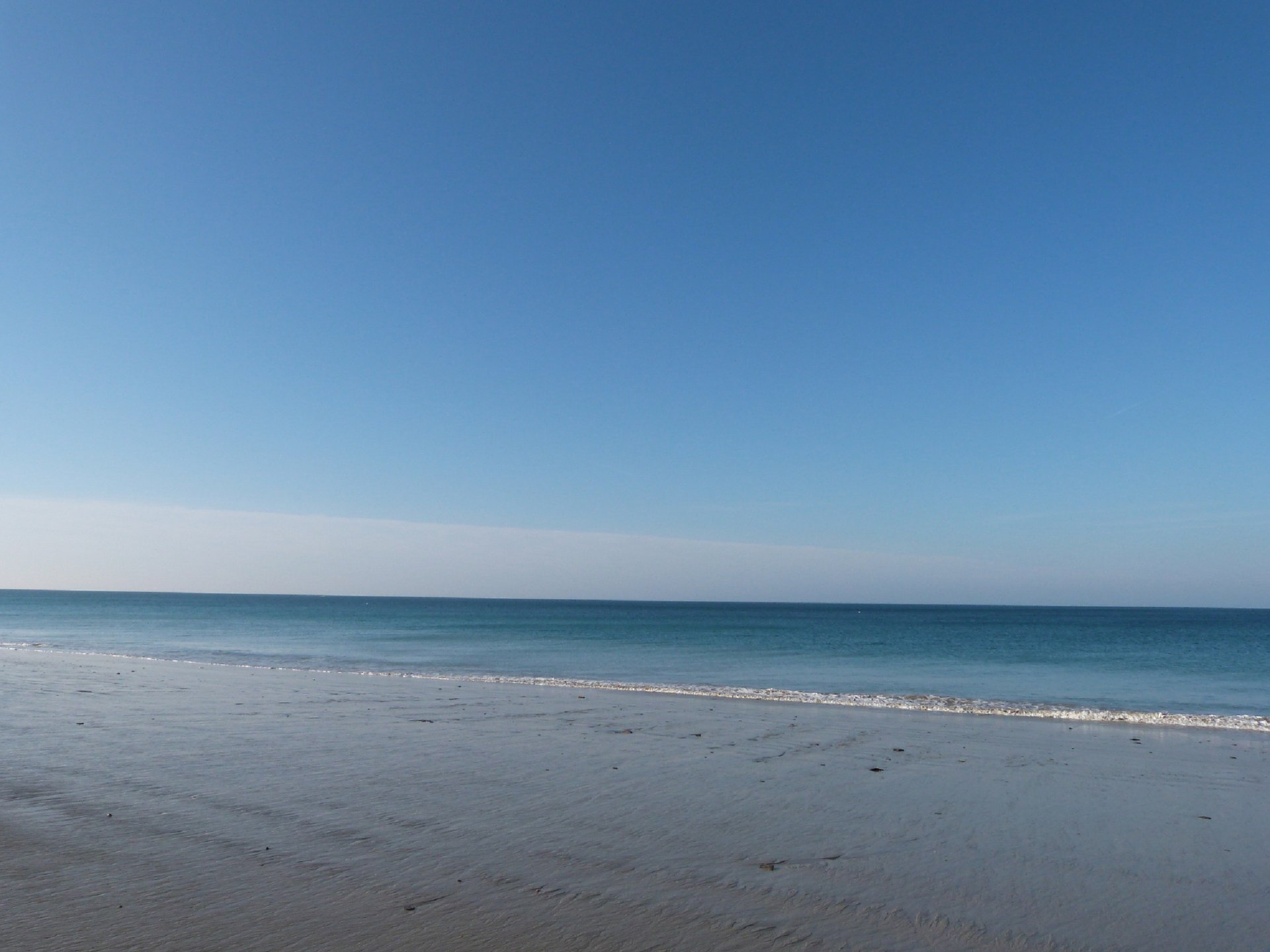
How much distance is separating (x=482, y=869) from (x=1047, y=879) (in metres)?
5.69

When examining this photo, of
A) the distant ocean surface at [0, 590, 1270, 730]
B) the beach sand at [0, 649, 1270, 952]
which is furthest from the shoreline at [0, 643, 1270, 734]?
the beach sand at [0, 649, 1270, 952]

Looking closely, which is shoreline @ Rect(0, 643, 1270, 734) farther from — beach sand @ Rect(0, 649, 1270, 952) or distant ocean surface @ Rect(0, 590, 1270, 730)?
beach sand @ Rect(0, 649, 1270, 952)

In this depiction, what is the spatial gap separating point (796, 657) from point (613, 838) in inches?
1570

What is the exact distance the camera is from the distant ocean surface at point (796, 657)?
27062 millimetres

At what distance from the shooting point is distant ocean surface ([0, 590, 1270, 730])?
88.8 ft

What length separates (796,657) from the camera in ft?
156

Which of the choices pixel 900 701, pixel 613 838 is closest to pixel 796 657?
pixel 900 701

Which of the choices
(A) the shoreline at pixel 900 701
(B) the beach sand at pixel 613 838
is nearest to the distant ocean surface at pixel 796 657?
(A) the shoreline at pixel 900 701

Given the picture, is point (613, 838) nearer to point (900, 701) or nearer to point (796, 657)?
point (900, 701)

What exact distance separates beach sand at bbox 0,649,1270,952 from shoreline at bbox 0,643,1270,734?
3.90m

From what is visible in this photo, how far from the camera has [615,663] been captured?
1607 inches

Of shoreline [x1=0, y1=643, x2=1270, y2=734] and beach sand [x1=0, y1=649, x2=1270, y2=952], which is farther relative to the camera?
shoreline [x1=0, y1=643, x2=1270, y2=734]

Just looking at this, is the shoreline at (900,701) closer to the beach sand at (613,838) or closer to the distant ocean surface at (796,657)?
the distant ocean surface at (796,657)

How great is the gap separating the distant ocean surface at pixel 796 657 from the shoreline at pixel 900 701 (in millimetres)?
133
